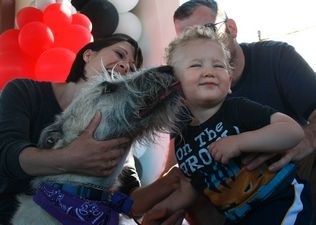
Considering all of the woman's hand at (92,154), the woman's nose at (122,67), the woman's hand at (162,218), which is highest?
the woman's nose at (122,67)

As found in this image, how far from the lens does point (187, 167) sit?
4.74 feet

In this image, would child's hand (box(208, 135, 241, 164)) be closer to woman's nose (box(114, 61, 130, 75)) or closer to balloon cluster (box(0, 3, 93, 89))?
woman's nose (box(114, 61, 130, 75))

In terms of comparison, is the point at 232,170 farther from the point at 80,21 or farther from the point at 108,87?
the point at 80,21

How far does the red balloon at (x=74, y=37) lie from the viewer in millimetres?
2959

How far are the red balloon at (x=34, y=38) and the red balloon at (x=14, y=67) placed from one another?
68 millimetres

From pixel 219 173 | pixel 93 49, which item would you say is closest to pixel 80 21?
pixel 93 49

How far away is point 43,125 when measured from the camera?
168 cm

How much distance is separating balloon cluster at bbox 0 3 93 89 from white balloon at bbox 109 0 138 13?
59 centimetres

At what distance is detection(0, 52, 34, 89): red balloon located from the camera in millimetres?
2738

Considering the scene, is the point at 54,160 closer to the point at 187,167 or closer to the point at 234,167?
the point at 187,167

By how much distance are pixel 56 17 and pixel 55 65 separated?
1.68 ft

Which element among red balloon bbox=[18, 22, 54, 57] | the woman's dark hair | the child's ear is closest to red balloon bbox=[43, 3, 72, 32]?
red balloon bbox=[18, 22, 54, 57]

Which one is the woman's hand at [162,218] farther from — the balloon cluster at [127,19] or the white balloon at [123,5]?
the white balloon at [123,5]

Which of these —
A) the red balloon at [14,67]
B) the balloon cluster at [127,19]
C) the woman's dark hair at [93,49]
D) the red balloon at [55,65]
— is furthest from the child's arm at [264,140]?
the balloon cluster at [127,19]
